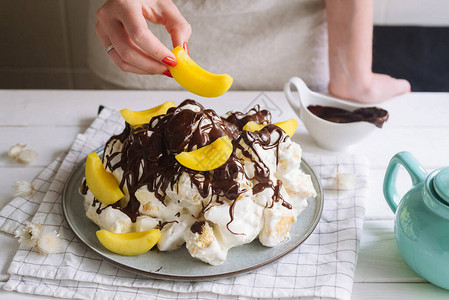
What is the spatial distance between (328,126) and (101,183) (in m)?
0.74

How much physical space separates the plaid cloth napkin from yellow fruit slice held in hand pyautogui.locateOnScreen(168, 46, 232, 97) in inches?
17.3

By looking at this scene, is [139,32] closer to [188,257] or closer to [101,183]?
[101,183]

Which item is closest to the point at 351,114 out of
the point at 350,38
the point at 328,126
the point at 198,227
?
the point at 328,126

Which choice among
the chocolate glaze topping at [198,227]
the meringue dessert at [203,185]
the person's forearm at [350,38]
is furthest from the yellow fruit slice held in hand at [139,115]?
the person's forearm at [350,38]

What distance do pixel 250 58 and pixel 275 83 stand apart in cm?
18

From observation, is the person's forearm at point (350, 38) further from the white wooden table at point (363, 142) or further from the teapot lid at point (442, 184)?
the teapot lid at point (442, 184)

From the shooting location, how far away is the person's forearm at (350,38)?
72.1 inches

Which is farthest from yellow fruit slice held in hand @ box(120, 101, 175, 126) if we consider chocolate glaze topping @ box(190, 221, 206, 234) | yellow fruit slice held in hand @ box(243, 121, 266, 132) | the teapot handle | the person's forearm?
the person's forearm

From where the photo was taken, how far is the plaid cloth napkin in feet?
3.65

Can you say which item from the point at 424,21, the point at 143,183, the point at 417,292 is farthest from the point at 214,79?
the point at 424,21

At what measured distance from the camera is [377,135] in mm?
1734

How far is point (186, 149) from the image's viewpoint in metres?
1.16

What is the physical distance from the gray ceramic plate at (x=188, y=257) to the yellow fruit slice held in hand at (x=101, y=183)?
10 centimetres

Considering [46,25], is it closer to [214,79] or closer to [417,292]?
[214,79]
